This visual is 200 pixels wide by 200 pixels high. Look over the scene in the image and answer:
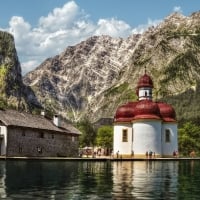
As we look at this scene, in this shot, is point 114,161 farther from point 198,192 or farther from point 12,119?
point 198,192

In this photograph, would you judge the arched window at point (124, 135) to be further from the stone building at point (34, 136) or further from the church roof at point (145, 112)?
the stone building at point (34, 136)

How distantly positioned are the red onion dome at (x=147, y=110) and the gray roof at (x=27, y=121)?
57.7 ft

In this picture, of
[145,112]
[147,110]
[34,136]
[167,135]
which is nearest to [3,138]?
[34,136]

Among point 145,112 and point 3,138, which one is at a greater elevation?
point 145,112

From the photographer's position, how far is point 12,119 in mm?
90812

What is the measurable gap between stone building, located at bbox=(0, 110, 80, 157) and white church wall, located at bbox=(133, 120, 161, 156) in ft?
55.5

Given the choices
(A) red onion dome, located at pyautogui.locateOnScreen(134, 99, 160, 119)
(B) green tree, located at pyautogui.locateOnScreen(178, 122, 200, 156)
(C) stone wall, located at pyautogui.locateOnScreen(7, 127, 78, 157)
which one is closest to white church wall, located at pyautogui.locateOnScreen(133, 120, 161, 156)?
(A) red onion dome, located at pyautogui.locateOnScreen(134, 99, 160, 119)

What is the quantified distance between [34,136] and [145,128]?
75.0 feet

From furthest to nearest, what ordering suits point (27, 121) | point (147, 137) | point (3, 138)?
point (147, 137)
point (27, 121)
point (3, 138)

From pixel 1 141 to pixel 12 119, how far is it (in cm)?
557

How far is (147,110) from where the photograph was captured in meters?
96.1

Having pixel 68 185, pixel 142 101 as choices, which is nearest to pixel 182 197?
pixel 68 185

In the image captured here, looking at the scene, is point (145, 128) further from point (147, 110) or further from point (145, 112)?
point (147, 110)

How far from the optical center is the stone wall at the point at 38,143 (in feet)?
290
